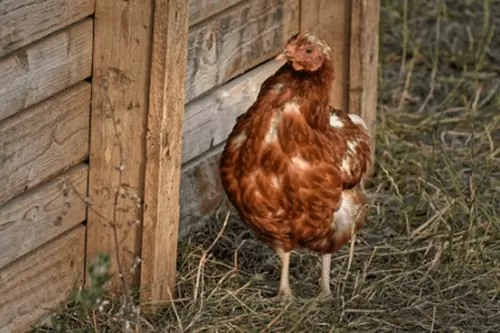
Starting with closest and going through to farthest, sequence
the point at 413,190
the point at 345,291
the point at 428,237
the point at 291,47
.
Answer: the point at 291,47 < the point at 345,291 < the point at 428,237 < the point at 413,190

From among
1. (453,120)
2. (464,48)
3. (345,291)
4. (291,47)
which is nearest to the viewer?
(291,47)

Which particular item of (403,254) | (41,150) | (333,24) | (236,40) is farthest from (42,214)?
(333,24)

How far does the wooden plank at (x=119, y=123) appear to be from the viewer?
391cm

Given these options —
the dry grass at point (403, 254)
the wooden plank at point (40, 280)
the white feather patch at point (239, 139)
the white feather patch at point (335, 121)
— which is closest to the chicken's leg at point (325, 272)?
the dry grass at point (403, 254)

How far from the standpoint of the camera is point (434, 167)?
5.53 meters

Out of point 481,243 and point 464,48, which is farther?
point 464,48

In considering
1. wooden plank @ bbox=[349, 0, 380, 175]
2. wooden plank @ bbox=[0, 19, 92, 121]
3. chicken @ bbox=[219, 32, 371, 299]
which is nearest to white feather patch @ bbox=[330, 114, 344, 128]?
chicken @ bbox=[219, 32, 371, 299]

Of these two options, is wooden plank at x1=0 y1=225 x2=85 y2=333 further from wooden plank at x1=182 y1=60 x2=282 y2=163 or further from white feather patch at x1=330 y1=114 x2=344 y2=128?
white feather patch at x1=330 y1=114 x2=344 y2=128

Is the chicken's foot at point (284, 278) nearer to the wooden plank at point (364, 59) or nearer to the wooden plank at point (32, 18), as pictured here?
the wooden plank at point (364, 59)

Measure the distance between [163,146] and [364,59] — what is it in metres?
1.45

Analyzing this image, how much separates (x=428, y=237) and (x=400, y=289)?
407mm

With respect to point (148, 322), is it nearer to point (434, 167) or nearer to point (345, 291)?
point (345, 291)

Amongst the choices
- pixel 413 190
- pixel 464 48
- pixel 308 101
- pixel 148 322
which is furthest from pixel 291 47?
pixel 464 48

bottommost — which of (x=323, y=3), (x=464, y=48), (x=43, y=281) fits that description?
(x=464, y=48)
